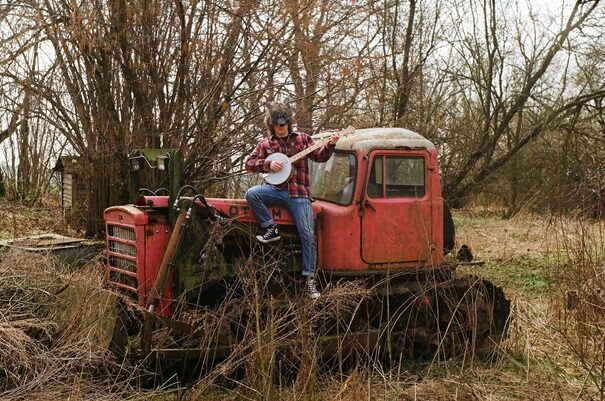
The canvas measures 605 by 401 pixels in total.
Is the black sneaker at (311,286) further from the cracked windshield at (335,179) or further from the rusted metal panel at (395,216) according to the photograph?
the cracked windshield at (335,179)

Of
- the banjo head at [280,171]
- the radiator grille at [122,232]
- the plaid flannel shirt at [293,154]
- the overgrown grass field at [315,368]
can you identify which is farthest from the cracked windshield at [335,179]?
the radiator grille at [122,232]

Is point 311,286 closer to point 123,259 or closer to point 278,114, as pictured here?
point 278,114

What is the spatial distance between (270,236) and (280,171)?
57 cm

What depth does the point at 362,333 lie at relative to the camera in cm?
614

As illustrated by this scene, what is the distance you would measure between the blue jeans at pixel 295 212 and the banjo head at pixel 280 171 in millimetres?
→ 112

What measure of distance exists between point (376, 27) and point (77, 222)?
9.18m

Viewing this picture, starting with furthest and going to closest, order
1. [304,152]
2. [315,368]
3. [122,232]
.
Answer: [122,232]
[304,152]
[315,368]

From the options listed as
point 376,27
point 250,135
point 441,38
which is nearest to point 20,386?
point 250,135

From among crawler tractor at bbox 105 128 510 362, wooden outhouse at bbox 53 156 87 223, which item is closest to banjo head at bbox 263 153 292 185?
crawler tractor at bbox 105 128 510 362

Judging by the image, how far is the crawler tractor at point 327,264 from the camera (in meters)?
5.57

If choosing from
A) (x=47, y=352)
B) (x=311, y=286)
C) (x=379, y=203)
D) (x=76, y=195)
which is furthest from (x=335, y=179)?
(x=76, y=195)

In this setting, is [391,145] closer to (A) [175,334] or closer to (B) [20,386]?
(A) [175,334]

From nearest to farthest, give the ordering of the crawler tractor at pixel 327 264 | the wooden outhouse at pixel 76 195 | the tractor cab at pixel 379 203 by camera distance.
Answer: the crawler tractor at pixel 327 264, the tractor cab at pixel 379 203, the wooden outhouse at pixel 76 195

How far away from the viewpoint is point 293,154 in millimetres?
6402
